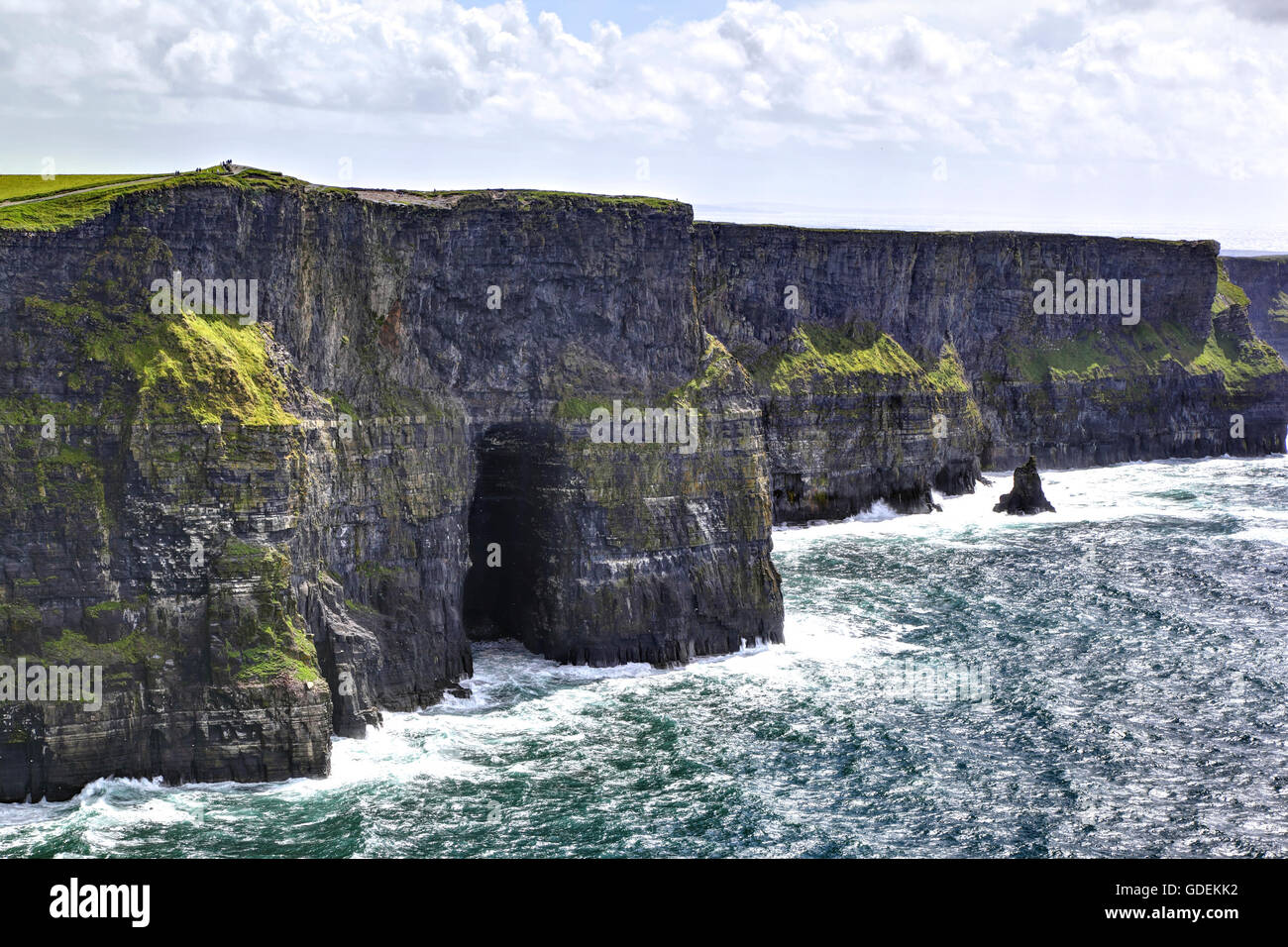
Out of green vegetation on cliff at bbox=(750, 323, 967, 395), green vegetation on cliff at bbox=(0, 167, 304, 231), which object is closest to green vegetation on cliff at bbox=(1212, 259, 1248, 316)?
green vegetation on cliff at bbox=(750, 323, 967, 395)

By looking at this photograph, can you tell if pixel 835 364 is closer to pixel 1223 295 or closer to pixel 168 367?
pixel 168 367

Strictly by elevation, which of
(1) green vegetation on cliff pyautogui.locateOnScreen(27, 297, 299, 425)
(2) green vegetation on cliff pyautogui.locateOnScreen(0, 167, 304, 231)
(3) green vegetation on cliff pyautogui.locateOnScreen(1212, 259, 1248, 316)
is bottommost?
(1) green vegetation on cliff pyautogui.locateOnScreen(27, 297, 299, 425)

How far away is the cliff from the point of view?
45.1 metres

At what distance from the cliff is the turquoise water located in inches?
98.2

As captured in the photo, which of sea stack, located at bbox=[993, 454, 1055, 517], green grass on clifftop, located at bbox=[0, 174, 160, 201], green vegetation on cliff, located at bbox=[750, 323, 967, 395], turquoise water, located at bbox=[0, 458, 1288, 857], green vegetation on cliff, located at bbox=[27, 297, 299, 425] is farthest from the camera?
sea stack, located at bbox=[993, 454, 1055, 517]

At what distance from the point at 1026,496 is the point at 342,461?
64.2m

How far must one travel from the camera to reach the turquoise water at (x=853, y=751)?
141ft

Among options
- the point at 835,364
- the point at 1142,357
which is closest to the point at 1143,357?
the point at 1142,357

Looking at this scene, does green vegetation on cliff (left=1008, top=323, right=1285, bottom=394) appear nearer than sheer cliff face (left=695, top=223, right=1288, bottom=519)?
No

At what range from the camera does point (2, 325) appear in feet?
150

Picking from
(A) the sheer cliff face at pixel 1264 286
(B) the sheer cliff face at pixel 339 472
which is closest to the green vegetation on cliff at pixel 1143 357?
(A) the sheer cliff face at pixel 1264 286

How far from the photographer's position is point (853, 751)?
5141 cm

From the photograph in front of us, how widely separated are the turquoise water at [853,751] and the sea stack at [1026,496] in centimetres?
2260

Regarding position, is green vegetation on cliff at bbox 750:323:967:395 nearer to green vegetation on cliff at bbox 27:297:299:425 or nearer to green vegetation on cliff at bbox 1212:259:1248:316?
green vegetation on cliff at bbox 1212:259:1248:316
